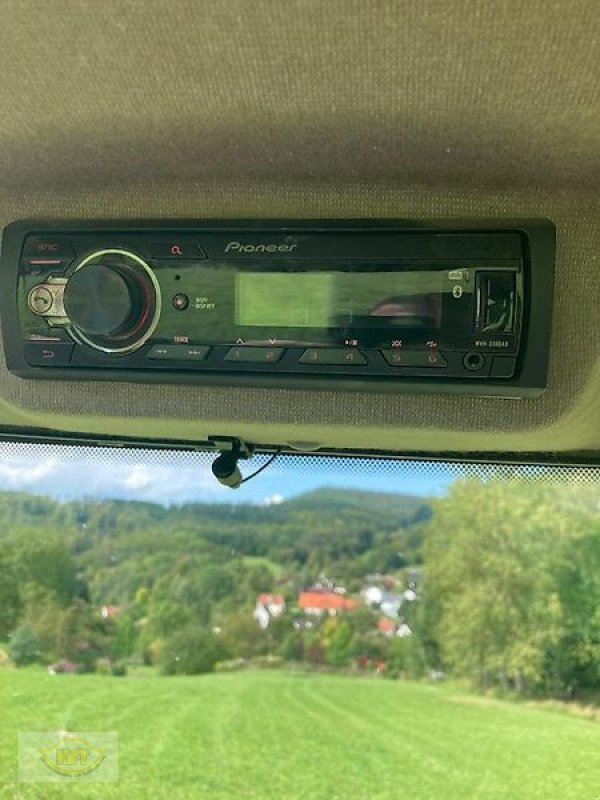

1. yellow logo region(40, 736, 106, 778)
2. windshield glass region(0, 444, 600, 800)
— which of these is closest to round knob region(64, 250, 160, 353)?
windshield glass region(0, 444, 600, 800)

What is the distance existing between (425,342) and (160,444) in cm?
41

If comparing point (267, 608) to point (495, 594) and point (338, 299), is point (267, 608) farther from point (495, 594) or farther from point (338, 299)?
point (338, 299)

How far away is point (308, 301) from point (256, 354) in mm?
60

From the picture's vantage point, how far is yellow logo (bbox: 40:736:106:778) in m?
1.57

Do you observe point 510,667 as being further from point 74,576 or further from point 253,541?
point 74,576

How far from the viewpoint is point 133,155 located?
58 cm

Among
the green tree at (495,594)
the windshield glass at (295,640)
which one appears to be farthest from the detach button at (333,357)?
the green tree at (495,594)

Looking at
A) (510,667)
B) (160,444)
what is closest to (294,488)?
(160,444)

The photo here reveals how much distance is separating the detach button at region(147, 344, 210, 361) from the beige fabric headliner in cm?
5

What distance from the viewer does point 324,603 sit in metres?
2.01

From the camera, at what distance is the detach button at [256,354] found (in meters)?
0.59

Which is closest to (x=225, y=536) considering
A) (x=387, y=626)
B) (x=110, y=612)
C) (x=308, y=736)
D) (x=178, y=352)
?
(x=110, y=612)

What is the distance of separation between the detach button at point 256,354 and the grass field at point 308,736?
1.34 metres

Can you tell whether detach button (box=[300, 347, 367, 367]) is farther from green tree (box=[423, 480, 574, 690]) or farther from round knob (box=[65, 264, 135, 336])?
green tree (box=[423, 480, 574, 690])
